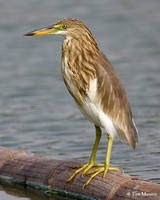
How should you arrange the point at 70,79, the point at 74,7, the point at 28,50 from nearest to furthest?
the point at 70,79 < the point at 28,50 < the point at 74,7

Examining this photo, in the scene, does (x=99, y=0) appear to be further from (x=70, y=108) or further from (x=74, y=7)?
(x=70, y=108)

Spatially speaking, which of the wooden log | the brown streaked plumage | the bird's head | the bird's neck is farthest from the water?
the bird's head

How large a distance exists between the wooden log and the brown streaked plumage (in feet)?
0.41

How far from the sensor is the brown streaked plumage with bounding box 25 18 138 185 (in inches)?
206

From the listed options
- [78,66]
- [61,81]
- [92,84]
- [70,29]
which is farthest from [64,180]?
[61,81]

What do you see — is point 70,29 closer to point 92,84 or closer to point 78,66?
point 78,66

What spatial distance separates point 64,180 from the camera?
17.6ft

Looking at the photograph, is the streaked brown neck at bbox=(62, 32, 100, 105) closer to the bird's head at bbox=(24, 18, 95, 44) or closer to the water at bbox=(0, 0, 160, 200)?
the bird's head at bbox=(24, 18, 95, 44)

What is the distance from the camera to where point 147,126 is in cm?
884

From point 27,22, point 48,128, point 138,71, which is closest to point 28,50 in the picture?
point 27,22

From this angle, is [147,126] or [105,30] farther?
[105,30]

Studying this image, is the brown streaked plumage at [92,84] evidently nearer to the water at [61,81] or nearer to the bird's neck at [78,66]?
the bird's neck at [78,66]

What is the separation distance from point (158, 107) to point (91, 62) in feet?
15.2

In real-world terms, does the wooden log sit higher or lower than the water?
higher
